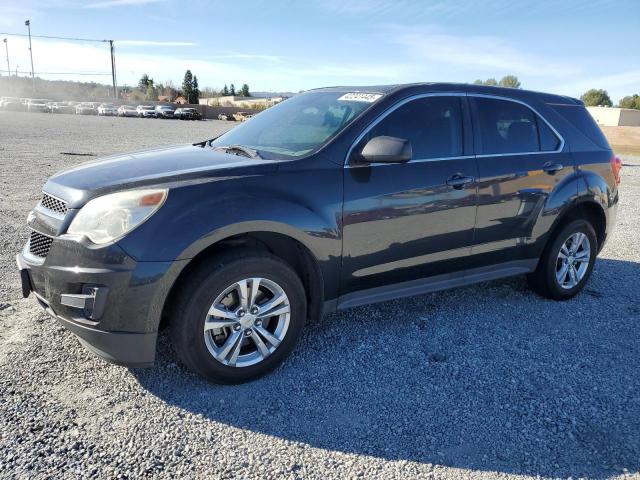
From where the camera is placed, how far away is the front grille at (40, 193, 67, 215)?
3.13 metres

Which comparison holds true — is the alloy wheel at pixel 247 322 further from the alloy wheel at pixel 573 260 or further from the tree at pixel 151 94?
the tree at pixel 151 94

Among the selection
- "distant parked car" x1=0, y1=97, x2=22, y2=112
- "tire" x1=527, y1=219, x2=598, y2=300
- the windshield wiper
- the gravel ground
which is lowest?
the gravel ground

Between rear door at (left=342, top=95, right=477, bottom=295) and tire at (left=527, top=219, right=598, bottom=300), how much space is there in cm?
113

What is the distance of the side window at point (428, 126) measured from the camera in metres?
3.84

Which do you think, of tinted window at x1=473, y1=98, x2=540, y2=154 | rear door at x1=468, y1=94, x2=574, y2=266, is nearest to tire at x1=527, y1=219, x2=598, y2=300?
rear door at x1=468, y1=94, x2=574, y2=266

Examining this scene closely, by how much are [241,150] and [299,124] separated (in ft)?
1.80

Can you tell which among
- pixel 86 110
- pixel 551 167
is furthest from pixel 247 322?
pixel 86 110

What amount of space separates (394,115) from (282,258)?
4.42ft

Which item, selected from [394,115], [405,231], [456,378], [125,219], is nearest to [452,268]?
[405,231]

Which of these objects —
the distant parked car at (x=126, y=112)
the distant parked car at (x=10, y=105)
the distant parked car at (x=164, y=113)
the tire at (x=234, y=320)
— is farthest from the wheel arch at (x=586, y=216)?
the distant parked car at (x=10, y=105)

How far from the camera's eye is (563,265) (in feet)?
16.2

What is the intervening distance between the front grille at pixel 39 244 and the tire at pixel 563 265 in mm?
4039

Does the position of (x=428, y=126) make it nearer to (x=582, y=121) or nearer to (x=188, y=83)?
(x=582, y=121)

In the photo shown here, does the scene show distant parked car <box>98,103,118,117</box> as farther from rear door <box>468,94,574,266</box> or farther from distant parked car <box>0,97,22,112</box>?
rear door <box>468,94,574,266</box>
